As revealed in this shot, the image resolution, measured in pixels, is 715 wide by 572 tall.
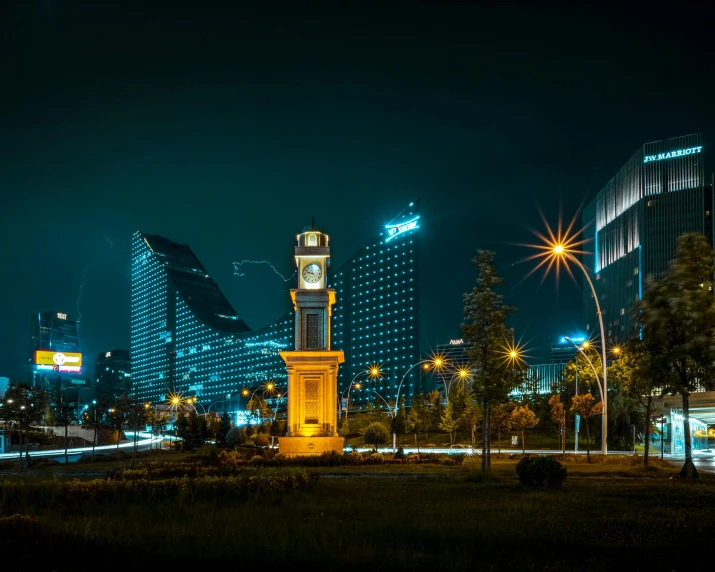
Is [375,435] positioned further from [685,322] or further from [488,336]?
[685,322]

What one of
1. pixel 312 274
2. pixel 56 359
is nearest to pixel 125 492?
pixel 312 274

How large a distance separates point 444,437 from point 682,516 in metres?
63.4

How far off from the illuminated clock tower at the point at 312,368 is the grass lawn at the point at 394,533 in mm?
23744

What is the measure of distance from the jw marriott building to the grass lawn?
121m

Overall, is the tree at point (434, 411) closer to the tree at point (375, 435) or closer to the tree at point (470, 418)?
the tree at point (470, 418)

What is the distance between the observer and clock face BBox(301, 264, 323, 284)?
47375mm

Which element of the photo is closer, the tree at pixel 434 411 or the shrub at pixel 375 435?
the shrub at pixel 375 435

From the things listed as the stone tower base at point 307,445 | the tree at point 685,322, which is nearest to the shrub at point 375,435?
the stone tower base at point 307,445

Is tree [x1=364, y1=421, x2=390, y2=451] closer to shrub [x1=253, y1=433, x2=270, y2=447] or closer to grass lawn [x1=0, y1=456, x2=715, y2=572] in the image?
shrub [x1=253, y1=433, x2=270, y2=447]

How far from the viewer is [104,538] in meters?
13.0

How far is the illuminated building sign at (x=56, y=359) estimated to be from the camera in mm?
131125

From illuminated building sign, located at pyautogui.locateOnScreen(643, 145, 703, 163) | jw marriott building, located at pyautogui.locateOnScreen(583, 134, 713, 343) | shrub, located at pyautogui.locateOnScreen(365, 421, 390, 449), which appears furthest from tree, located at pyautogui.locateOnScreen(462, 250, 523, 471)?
illuminated building sign, located at pyautogui.locateOnScreen(643, 145, 703, 163)

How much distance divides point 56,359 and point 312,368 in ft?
341

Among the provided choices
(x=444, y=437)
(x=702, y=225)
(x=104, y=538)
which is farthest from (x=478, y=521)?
(x=702, y=225)
